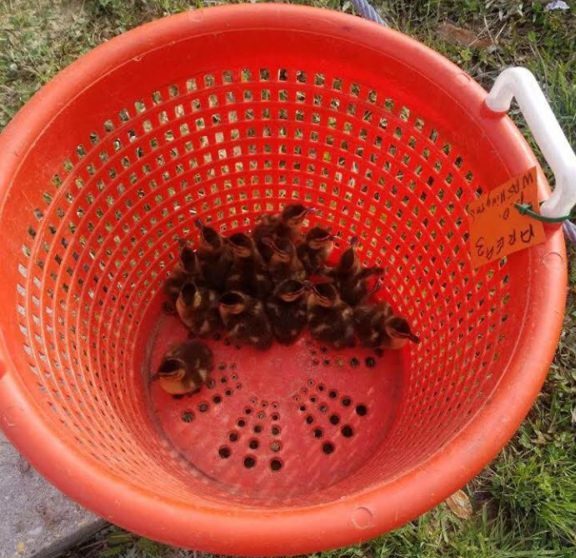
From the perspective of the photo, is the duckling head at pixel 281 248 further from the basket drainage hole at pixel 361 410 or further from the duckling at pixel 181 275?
the basket drainage hole at pixel 361 410

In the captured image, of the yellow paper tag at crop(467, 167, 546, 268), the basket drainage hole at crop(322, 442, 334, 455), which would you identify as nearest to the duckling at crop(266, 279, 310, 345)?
the basket drainage hole at crop(322, 442, 334, 455)

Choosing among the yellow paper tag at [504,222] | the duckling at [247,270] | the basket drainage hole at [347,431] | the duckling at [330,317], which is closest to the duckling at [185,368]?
the duckling at [247,270]

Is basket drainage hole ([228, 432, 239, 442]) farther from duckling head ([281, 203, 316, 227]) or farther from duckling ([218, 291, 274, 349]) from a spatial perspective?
duckling head ([281, 203, 316, 227])

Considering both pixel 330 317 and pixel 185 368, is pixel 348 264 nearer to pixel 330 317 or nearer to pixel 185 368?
pixel 330 317

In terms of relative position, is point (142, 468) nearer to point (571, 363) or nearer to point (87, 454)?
point (87, 454)

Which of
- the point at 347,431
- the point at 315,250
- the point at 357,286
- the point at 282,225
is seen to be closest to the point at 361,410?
the point at 347,431

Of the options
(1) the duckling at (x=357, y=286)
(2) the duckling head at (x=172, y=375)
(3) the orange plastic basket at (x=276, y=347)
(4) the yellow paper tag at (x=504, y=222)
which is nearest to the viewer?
(3) the orange plastic basket at (x=276, y=347)

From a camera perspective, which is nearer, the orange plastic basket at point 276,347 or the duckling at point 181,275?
the orange plastic basket at point 276,347
